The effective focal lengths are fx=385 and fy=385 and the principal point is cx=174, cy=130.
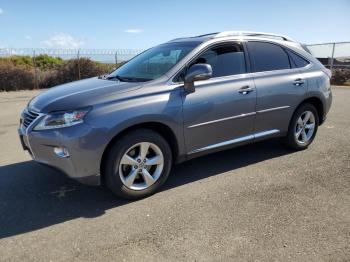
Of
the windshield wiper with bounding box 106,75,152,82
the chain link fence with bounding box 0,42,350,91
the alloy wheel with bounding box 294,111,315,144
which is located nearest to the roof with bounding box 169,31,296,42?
the windshield wiper with bounding box 106,75,152,82

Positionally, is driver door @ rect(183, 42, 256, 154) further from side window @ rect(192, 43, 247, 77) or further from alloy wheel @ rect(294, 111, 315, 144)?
alloy wheel @ rect(294, 111, 315, 144)

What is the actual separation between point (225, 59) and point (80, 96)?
1.95 m

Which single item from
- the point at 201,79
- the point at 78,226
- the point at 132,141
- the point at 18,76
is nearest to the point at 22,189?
the point at 78,226

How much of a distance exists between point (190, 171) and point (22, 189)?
2.14 metres

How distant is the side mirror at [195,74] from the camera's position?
438 cm

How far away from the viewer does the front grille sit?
422 centimetres

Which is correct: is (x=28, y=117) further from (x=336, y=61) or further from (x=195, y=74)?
(x=336, y=61)

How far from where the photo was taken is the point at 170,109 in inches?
170

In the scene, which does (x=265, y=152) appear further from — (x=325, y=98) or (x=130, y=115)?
(x=130, y=115)

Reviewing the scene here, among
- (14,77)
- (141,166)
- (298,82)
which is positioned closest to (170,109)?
(141,166)

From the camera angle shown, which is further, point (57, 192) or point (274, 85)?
point (274, 85)

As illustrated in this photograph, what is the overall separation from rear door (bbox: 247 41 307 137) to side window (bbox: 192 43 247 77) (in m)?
0.20

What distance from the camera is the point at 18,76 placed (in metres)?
17.5

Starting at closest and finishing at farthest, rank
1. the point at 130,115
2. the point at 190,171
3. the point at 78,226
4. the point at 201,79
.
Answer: the point at 78,226 < the point at 130,115 < the point at 201,79 < the point at 190,171
